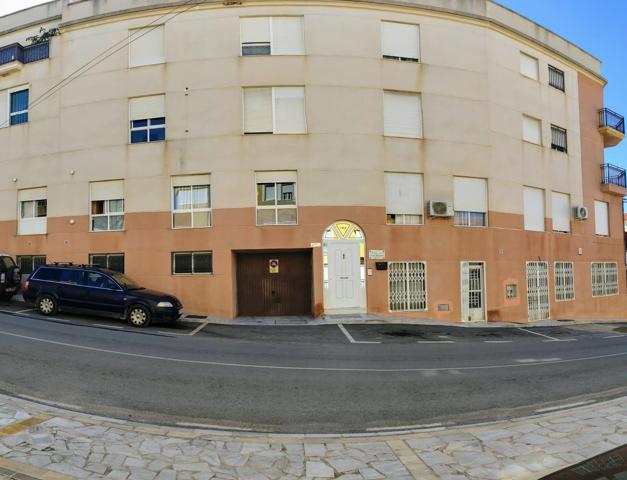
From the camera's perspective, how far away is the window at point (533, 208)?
62.2 feet

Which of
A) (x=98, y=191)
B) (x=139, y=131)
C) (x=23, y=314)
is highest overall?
(x=139, y=131)

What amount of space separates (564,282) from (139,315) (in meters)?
19.2

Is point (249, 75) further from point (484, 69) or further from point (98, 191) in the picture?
point (484, 69)

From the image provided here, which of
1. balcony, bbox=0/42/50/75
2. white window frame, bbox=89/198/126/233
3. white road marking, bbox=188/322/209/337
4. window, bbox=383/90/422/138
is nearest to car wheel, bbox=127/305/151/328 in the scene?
white road marking, bbox=188/322/209/337

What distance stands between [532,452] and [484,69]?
1710cm

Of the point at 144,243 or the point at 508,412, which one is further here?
the point at 144,243

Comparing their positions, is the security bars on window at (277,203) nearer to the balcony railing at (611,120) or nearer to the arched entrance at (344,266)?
the arched entrance at (344,266)

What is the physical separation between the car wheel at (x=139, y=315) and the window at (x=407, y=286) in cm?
868

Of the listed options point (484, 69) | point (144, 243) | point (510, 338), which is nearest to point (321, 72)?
point (484, 69)

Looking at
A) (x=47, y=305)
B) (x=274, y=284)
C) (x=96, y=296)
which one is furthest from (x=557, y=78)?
(x=47, y=305)

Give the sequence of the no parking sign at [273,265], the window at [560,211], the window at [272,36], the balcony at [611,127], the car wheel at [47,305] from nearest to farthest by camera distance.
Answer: the car wheel at [47,305] < the window at [272,36] < the no parking sign at [273,265] < the window at [560,211] < the balcony at [611,127]

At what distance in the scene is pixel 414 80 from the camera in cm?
1677

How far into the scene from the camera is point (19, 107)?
18.7 m

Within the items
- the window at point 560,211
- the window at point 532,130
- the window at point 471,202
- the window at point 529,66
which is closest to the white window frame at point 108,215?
the window at point 471,202
